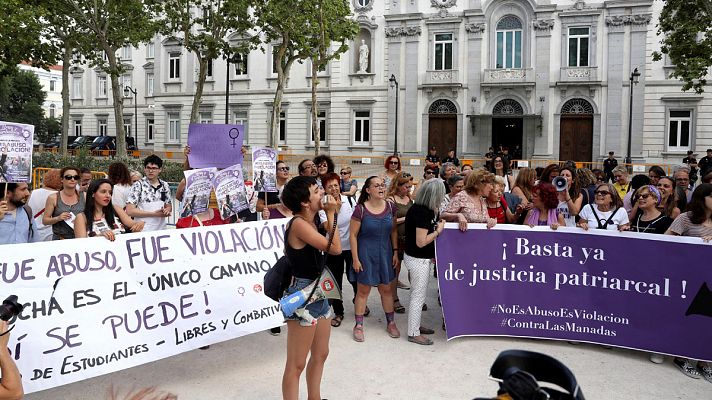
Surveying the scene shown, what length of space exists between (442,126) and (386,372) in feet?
100

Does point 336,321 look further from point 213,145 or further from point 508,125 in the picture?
point 508,125

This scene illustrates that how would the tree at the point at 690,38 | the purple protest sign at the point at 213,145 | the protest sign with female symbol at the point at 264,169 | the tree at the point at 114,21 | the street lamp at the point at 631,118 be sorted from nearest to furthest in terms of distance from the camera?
1. the purple protest sign at the point at 213,145
2. the protest sign with female symbol at the point at 264,169
3. the tree at the point at 690,38
4. the tree at the point at 114,21
5. the street lamp at the point at 631,118

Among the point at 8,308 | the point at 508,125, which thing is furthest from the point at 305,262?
the point at 508,125

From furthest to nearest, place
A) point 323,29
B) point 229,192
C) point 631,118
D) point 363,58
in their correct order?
point 363,58
point 631,118
point 323,29
point 229,192

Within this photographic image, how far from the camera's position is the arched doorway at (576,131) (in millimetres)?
32156

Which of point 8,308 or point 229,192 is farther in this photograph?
point 229,192

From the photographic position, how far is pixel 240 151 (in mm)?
7102

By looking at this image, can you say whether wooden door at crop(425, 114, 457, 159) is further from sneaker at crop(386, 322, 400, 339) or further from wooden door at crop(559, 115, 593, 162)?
sneaker at crop(386, 322, 400, 339)

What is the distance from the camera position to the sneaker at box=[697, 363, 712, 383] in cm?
523

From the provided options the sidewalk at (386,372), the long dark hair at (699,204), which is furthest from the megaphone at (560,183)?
the sidewalk at (386,372)

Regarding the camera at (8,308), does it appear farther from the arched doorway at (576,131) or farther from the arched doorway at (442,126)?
the arched doorway at (576,131)

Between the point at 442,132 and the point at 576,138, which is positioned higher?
the point at 442,132

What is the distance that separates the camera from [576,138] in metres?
32.5

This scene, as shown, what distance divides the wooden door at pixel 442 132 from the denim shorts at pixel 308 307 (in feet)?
102
